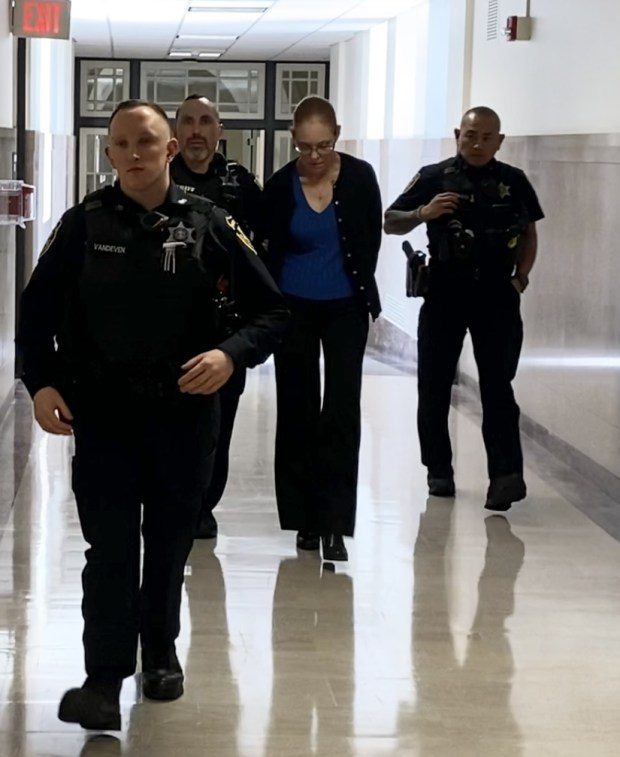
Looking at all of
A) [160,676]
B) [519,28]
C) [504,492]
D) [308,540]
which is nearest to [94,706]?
[160,676]

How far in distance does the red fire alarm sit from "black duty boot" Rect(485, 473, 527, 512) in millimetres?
3381

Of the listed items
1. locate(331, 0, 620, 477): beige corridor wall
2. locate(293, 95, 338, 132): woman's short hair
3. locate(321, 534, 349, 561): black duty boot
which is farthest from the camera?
locate(331, 0, 620, 477): beige corridor wall

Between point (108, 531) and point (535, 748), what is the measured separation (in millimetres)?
1183

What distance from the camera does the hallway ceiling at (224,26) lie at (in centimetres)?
1255

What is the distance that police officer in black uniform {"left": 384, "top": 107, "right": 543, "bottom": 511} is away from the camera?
604 cm

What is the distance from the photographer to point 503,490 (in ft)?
20.0

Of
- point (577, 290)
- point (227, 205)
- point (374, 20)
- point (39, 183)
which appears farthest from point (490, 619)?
point (374, 20)

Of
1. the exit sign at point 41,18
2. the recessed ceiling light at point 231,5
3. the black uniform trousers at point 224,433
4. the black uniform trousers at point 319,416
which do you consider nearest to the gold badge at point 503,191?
the black uniform trousers at point 319,416

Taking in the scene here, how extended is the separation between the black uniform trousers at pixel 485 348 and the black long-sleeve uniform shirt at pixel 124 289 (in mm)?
2608

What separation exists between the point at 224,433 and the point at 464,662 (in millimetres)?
1550

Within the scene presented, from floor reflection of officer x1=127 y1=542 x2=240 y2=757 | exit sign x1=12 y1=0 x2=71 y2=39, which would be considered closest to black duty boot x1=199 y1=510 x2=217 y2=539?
floor reflection of officer x1=127 y1=542 x2=240 y2=757

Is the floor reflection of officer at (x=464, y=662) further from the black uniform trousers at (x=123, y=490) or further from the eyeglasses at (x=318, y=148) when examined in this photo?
the eyeglasses at (x=318, y=148)

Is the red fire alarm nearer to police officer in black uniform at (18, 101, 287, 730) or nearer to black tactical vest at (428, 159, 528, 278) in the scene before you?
black tactical vest at (428, 159, 528, 278)

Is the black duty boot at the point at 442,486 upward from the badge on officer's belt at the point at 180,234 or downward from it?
downward
